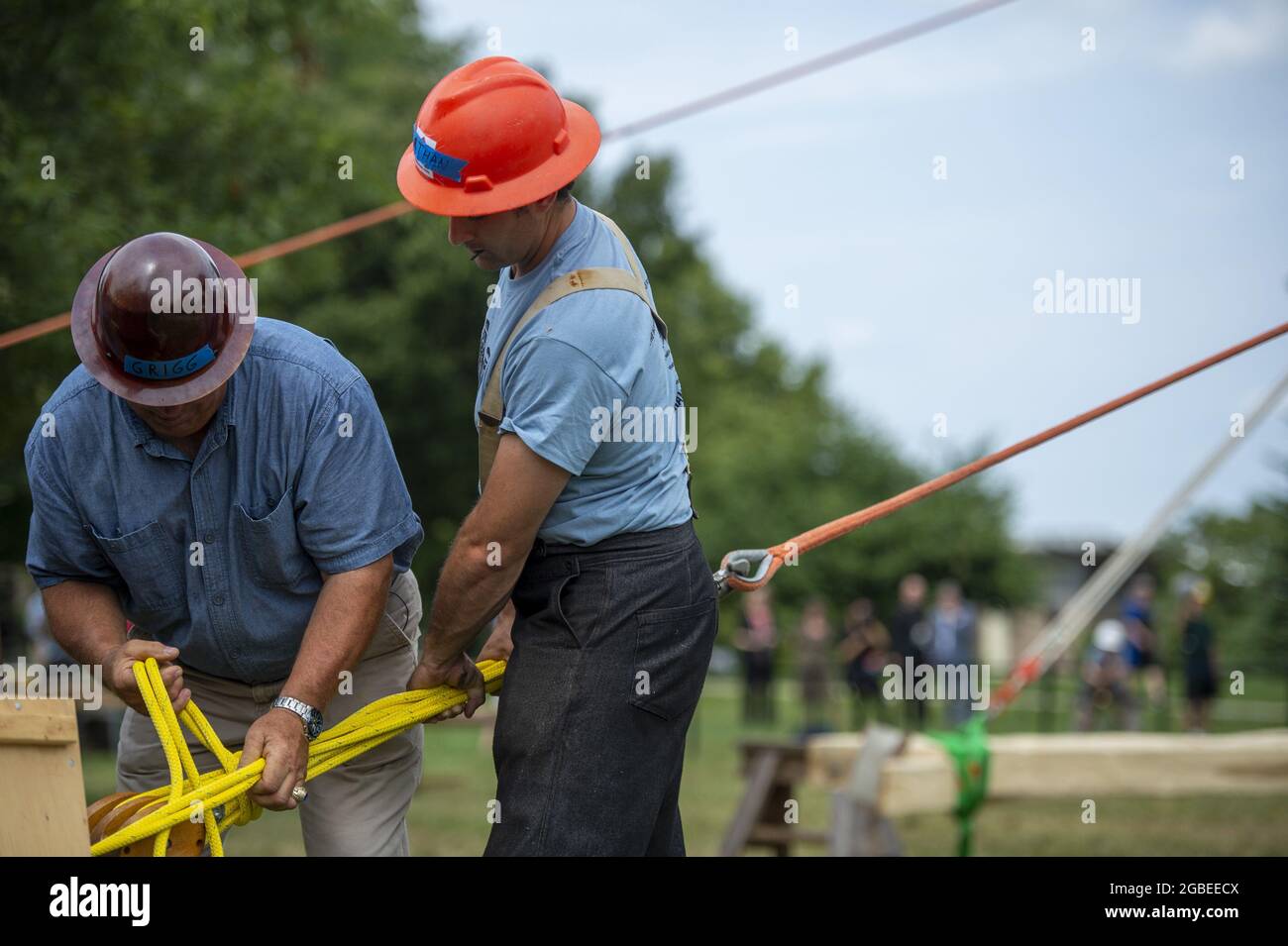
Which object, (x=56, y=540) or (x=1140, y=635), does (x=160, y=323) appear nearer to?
(x=56, y=540)

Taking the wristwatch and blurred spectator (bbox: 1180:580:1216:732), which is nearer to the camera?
the wristwatch

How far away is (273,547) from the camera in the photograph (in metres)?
3.36

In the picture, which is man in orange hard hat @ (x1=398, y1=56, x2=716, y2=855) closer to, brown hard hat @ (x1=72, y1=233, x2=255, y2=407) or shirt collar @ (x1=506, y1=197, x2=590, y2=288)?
shirt collar @ (x1=506, y1=197, x2=590, y2=288)

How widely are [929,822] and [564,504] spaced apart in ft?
32.3

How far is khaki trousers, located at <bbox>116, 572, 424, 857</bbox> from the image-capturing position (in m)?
3.66

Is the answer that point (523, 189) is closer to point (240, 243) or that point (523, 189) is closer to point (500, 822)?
point (500, 822)

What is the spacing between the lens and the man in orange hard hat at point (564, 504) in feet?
10.3

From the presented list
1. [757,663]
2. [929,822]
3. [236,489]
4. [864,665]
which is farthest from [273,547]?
[757,663]

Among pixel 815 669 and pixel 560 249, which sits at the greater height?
pixel 560 249

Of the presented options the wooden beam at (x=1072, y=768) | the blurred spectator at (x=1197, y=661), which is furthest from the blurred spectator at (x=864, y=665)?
the wooden beam at (x=1072, y=768)

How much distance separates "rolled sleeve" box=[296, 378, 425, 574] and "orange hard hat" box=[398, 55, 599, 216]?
0.52m

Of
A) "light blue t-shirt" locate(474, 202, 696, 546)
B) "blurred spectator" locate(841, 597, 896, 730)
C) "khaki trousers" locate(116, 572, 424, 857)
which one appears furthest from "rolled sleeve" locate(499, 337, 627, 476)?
"blurred spectator" locate(841, 597, 896, 730)

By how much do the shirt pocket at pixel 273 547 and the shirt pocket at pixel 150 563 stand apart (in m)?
0.17
